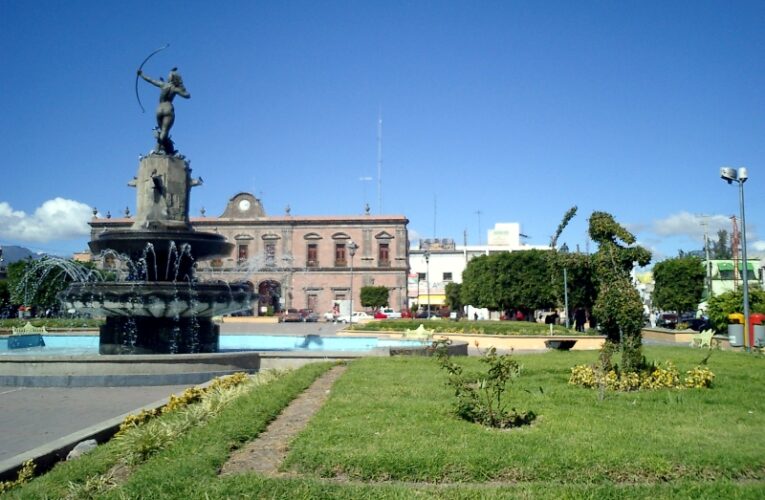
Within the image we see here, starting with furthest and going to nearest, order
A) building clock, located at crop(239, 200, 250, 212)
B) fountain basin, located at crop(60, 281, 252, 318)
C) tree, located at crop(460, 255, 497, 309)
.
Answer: building clock, located at crop(239, 200, 250, 212) < tree, located at crop(460, 255, 497, 309) < fountain basin, located at crop(60, 281, 252, 318)

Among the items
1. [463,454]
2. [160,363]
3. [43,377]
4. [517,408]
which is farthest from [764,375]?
[43,377]

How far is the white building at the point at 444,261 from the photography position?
79.5 m

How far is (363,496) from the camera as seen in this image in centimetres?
444

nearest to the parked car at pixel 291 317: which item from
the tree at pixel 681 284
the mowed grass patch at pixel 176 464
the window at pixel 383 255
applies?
the window at pixel 383 255

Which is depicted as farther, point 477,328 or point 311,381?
point 477,328

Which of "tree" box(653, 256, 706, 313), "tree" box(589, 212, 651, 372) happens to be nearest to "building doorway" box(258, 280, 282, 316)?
"tree" box(653, 256, 706, 313)

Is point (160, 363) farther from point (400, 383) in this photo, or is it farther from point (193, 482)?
point (193, 482)

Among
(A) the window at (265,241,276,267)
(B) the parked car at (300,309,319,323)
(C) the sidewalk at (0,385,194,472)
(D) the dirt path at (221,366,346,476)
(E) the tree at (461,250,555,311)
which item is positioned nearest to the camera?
(D) the dirt path at (221,366,346,476)

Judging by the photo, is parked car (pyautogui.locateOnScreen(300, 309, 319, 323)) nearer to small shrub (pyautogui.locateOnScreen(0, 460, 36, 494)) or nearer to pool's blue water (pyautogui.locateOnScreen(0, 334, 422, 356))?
pool's blue water (pyautogui.locateOnScreen(0, 334, 422, 356))

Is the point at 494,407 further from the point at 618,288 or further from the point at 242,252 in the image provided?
the point at 242,252

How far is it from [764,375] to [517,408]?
19.8 feet

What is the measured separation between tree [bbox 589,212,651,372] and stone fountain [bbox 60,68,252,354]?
283 inches

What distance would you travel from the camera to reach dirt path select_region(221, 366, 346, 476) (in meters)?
5.18

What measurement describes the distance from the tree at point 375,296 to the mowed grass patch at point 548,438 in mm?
49319
